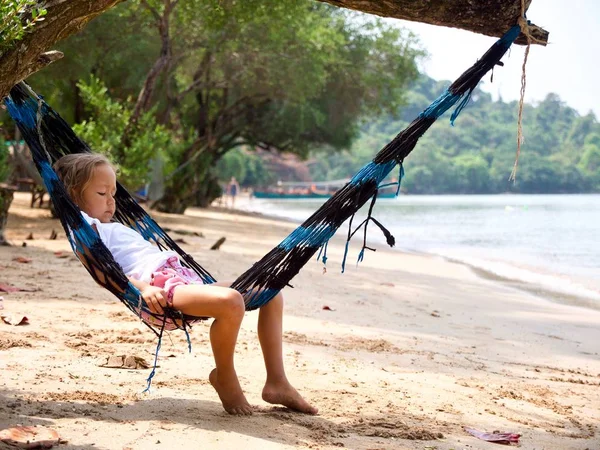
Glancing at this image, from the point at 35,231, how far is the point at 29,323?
18.4 ft

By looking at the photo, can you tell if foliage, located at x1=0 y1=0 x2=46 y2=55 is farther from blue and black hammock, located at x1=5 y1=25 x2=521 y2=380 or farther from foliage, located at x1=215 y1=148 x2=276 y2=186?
foliage, located at x1=215 y1=148 x2=276 y2=186

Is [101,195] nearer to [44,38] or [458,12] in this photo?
[44,38]

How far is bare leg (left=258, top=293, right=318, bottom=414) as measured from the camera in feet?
8.97

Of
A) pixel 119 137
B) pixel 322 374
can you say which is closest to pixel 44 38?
pixel 322 374

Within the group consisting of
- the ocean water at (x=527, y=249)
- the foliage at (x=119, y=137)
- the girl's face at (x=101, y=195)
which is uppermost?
the foliage at (x=119, y=137)

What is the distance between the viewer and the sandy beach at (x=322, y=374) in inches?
96.8

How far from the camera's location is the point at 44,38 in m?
2.37

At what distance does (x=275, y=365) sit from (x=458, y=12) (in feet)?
4.20

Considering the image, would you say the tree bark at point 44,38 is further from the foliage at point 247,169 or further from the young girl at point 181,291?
the foliage at point 247,169

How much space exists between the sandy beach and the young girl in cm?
9

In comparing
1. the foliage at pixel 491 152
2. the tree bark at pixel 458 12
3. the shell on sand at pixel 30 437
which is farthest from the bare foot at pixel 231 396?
the foliage at pixel 491 152

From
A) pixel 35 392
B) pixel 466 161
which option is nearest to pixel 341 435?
pixel 35 392

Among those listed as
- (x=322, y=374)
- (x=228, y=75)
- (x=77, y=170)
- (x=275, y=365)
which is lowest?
(x=322, y=374)

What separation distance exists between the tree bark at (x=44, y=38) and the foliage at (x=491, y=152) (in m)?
58.3
